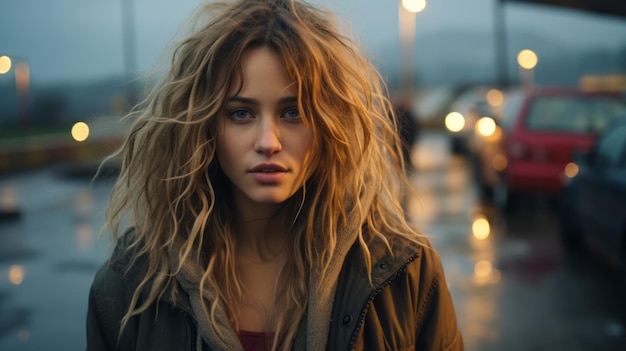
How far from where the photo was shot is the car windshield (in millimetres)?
11555

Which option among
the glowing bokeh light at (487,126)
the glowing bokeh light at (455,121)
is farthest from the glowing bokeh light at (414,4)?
the glowing bokeh light at (487,126)

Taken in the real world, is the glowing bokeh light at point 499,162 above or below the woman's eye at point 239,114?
below

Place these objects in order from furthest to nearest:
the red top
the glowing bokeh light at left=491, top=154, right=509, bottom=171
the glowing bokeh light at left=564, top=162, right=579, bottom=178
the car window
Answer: the glowing bokeh light at left=491, top=154, right=509, bottom=171, the glowing bokeh light at left=564, top=162, right=579, bottom=178, the car window, the red top

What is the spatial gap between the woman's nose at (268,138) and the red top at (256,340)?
0.46 m

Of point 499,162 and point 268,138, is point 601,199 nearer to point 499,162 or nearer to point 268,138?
point 499,162

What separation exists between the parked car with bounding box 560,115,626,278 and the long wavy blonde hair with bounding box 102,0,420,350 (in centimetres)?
536

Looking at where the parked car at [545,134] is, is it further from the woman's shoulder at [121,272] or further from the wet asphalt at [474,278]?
the woman's shoulder at [121,272]

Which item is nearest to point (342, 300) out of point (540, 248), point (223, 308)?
point (223, 308)

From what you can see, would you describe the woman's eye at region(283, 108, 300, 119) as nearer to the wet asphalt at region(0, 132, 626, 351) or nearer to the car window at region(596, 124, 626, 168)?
the wet asphalt at region(0, 132, 626, 351)

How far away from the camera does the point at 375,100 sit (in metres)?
2.58

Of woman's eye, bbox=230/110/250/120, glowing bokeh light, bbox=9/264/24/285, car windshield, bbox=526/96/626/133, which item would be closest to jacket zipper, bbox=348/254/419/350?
woman's eye, bbox=230/110/250/120

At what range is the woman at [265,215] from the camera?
2.08m

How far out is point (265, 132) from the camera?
204 cm

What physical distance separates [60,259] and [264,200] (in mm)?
8116
